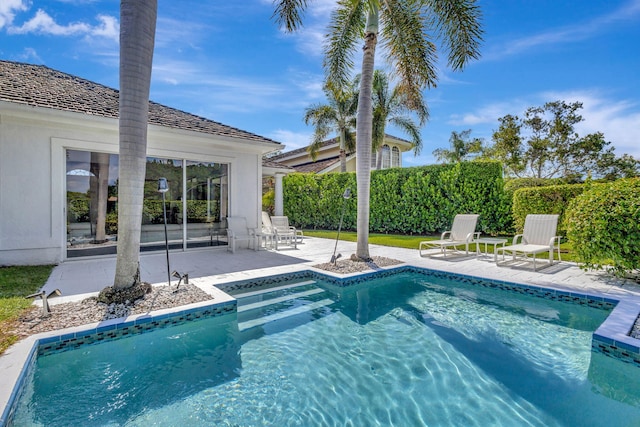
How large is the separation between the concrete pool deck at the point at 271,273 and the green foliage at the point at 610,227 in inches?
20.8

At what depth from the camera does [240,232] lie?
11688 millimetres

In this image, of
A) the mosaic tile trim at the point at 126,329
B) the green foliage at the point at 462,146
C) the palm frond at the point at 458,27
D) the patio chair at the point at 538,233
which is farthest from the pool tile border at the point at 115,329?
the green foliage at the point at 462,146

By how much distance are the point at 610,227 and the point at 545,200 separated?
5.73 m

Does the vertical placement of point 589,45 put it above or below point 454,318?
above

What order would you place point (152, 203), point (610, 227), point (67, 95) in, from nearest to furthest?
point (610, 227)
point (67, 95)
point (152, 203)

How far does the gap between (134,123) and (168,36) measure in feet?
20.5

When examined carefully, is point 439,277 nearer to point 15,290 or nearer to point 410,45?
point 410,45

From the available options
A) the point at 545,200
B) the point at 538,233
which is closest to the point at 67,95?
the point at 538,233

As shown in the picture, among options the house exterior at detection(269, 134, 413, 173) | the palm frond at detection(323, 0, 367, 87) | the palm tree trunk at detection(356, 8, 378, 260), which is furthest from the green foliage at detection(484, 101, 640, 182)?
the palm tree trunk at detection(356, 8, 378, 260)

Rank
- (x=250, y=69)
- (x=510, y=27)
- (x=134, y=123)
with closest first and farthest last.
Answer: (x=134, y=123)
(x=510, y=27)
(x=250, y=69)

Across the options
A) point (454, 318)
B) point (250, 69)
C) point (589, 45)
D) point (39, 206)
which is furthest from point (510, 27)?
point (39, 206)

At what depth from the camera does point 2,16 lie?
9.85 meters

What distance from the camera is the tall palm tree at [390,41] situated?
27.7ft

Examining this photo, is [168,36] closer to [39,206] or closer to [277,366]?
[39,206]
